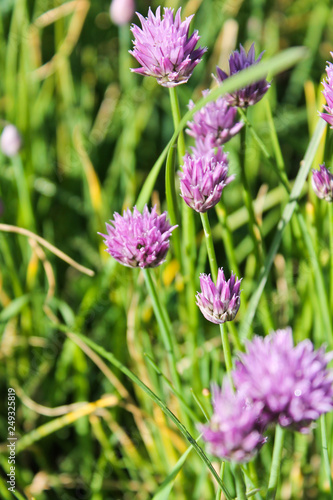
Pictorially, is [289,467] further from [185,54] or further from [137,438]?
[185,54]

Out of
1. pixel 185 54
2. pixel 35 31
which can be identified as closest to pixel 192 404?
pixel 185 54

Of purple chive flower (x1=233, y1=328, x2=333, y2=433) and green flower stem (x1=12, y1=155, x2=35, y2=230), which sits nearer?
purple chive flower (x1=233, y1=328, x2=333, y2=433)

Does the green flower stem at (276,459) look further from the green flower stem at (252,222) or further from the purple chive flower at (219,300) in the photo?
the green flower stem at (252,222)

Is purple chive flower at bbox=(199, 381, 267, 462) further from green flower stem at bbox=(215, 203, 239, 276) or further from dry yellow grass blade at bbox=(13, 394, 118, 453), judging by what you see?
dry yellow grass blade at bbox=(13, 394, 118, 453)

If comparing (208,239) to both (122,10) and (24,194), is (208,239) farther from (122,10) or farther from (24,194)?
(122,10)

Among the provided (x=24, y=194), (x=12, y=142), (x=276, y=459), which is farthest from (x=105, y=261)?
(x=276, y=459)

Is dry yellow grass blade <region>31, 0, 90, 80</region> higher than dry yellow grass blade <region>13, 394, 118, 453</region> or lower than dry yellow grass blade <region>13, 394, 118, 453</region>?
higher

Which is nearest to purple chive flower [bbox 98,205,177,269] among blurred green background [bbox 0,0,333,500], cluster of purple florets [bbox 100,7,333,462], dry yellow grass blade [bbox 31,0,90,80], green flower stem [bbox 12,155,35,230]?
cluster of purple florets [bbox 100,7,333,462]
